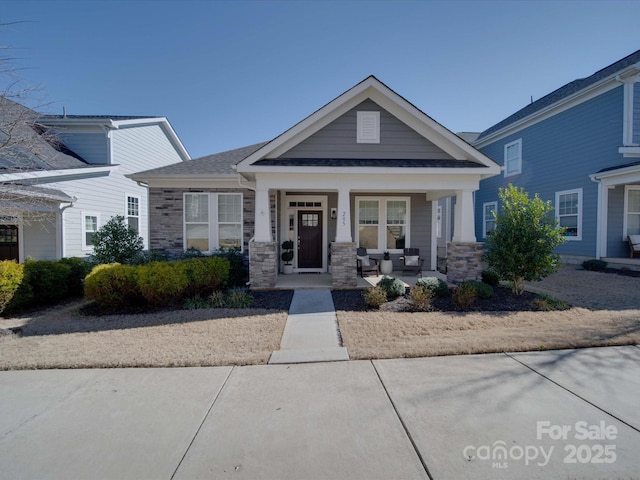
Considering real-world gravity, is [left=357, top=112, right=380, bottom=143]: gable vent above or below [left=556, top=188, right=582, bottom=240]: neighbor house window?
above

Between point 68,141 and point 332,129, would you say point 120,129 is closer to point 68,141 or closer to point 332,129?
point 68,141

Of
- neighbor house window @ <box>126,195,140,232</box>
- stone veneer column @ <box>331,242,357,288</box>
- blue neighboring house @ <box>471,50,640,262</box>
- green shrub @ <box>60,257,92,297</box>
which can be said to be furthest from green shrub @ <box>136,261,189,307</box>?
blue neighboring house @ <box>471,50,640,262</box>

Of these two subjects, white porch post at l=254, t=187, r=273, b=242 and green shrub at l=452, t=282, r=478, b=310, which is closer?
green shrub at l=452, t=282, r=478, b=310

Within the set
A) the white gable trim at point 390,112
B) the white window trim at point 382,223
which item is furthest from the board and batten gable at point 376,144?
the white window trim at point 382,223

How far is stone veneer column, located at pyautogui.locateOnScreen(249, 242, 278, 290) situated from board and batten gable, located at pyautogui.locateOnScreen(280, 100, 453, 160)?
3.29 meters

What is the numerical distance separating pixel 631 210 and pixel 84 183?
2158cm

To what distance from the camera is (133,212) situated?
1498 cm

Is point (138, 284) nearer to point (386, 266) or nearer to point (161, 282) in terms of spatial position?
point (161, 282)

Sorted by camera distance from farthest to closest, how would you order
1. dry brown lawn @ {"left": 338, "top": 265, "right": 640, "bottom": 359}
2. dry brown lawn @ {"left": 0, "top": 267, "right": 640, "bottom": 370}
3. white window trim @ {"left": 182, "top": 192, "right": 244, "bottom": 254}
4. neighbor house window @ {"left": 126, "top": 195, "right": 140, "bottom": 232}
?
1. neighbor house window @ {"left": 126, "top": 195, "right": 140, "bottom": 232}
2. white window trim @ {"left": 182, "top": 192, "right": 244, "bottom": 254}
3. dry brown lawn @ {"left": 338, "top": 265, "right": 640, "bottom": 359}
4. dry brown lawn @ {"left": 0, "top": 267, "right": 640, "bottom": 370}

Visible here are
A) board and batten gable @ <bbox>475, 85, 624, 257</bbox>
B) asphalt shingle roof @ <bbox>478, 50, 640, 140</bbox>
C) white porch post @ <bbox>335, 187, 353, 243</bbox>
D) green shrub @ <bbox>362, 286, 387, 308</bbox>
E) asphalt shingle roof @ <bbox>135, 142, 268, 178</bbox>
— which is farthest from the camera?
asphalt shingle roof @ <bbox>478, 50, 640, 140</bbox>

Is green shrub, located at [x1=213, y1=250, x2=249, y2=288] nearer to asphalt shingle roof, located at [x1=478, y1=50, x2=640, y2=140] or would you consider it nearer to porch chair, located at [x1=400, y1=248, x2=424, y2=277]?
porch chair, located at [x1=400, y1=248, x2=424, y2=277]

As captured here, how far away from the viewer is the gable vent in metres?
9.09

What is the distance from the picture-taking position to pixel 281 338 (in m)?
5.24

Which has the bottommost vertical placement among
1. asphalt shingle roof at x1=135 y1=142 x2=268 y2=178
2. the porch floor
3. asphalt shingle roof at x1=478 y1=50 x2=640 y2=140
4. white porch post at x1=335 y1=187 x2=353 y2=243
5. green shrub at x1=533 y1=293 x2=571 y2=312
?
green shrub at x1=533 y1=293 x2=571 y2=312
